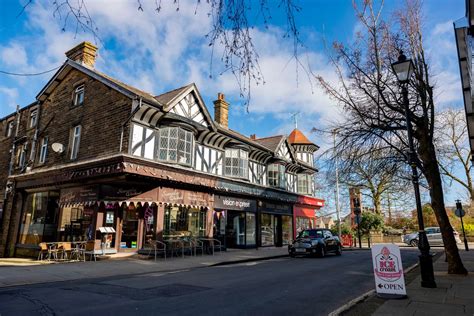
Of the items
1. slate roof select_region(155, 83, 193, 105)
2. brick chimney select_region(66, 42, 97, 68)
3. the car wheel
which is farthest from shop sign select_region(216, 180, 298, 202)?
brick chimney select_region(66, 42, 97, 68)

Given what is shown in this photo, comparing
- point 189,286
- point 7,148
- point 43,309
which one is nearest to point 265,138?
point 7,148

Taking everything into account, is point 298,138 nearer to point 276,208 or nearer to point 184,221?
point 276,208

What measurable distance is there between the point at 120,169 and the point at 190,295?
26.9 feet

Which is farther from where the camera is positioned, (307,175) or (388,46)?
(307,175)

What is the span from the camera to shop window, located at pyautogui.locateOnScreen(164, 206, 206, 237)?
54.6ft

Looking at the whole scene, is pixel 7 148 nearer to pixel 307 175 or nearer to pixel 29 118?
pixel 29 118

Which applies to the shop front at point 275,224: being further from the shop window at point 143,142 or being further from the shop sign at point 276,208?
the shop window at point 143,142

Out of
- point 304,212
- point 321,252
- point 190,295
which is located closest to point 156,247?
point 190,295

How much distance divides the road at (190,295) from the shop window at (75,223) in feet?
21.3

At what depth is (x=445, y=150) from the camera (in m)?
14.8

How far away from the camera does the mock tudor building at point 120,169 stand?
14.9m

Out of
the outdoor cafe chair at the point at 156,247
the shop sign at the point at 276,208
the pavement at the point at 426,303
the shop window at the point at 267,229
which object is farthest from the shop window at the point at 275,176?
the pavement at the point at 426,303

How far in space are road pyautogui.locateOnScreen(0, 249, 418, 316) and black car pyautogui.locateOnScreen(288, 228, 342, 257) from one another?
7212 millimetres

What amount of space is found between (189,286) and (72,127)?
538 inches
